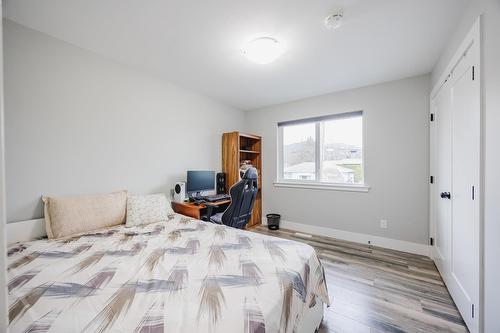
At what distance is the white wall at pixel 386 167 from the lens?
9.31 feet

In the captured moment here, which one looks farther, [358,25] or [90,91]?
[90,91]

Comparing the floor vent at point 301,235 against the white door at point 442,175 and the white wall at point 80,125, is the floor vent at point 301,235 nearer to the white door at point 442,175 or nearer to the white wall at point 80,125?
the white door at point 442,175

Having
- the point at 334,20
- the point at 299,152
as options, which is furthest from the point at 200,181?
the point at 334,20

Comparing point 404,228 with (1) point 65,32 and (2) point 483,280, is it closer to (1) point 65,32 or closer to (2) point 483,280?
(2) point 483,280

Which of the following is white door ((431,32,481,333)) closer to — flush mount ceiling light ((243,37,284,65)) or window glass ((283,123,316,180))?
flush mount ceiling light ((243,37,284,65))

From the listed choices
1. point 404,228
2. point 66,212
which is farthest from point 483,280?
point 66,212

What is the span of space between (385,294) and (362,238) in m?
1.32

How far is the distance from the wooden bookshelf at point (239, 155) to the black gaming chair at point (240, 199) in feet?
3.76

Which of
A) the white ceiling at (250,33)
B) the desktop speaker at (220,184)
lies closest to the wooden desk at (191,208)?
the desktop speaker at (220,184)

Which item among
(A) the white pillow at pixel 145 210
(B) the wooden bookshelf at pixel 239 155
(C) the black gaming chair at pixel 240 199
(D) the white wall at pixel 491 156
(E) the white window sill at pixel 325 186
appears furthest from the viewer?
(B) the wooden bookshelf at pixel 239 155

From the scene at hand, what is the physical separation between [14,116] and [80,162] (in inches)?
24.0

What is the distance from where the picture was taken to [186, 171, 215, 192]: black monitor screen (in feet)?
10.4

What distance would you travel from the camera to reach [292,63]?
253cm

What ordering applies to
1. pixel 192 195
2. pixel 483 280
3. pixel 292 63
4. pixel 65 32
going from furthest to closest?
pixel 192 195 → pixel 292 63 → pixel 65 32 → pixel 483 280
